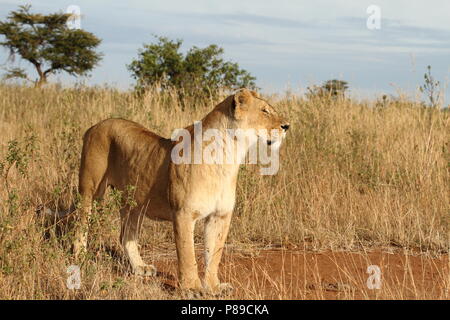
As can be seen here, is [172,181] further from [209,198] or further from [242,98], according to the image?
[242,98]

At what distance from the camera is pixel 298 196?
7992mm

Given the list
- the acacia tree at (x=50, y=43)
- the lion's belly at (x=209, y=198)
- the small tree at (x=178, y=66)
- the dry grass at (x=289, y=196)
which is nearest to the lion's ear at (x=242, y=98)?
the lion's belly at (x=209, y=198)

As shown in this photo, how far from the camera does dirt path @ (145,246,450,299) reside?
485 centimetres

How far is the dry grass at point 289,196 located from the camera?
502 cm

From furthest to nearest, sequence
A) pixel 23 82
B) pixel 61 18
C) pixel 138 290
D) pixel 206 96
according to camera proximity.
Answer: pixel 61 18 → pixel 23 82 → pixel 206 96 → pixel 138 290

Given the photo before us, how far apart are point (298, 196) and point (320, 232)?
1.52 meters

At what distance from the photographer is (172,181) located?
16.5ft

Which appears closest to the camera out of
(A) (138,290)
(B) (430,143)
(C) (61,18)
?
(A) (138,290)

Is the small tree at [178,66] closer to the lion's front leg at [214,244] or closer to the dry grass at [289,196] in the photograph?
the dry grass at [289,196]

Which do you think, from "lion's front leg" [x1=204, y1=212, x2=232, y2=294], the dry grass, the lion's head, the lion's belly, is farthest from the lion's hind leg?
the lion's head

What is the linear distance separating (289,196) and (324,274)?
2.57 m

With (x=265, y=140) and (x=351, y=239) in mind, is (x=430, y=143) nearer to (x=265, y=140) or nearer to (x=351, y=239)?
(x=351, y=239)

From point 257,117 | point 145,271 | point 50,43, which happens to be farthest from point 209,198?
point 50,43
